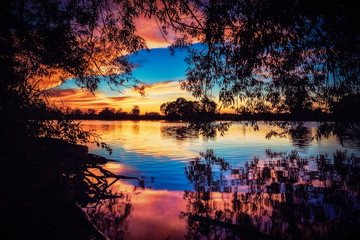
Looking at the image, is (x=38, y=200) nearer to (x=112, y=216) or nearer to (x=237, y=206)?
(x=112, y=216)

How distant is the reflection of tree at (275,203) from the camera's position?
601 centimetres

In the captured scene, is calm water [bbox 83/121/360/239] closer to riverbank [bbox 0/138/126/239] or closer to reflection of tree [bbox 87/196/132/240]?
reflection of tree [bbox 87/196/132/240]

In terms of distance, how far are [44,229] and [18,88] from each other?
3.70 metres

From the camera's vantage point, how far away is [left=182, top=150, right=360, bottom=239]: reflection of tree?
237 inches

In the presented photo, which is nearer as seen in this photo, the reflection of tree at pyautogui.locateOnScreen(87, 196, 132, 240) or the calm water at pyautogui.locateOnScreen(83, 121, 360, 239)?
the calm water at pyautogui.locateOnScreen(83, 121, 360, 239)

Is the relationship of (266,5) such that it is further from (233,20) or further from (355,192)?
(355,192)

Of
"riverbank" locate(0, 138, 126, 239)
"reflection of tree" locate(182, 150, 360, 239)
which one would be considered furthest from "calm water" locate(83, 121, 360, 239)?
"riverbank" locate(0, 138, 126, 239)

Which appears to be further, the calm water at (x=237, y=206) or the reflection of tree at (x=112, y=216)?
the reflection of tree at (x=112, y=216)

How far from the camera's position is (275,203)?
808 cm

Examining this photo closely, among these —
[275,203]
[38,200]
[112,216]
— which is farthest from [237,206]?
[38,200]

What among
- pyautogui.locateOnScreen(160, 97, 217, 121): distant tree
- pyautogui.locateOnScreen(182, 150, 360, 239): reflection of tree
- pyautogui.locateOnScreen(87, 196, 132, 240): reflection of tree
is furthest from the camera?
pyautogui.locateOnScreen(160, 97, 217, 121): distant tree

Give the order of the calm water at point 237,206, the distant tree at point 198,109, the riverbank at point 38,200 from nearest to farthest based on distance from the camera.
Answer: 1. the riverbank at point 38,200
2. the calm water at point 237,206
3. the distant tree at point 198,109

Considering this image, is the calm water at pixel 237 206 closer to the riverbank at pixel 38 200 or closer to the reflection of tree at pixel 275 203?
the reflection of tree at pixel 275 203

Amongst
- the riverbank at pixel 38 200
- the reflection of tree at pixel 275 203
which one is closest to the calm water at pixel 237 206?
the reflection of tree at pixel 275 203
